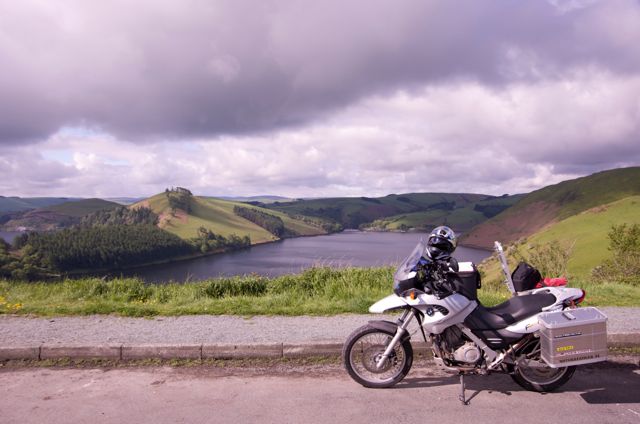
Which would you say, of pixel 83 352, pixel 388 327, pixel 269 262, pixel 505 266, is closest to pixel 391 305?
pixel 388 327

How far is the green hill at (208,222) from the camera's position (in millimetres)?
145875

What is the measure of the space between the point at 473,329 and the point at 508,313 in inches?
18.0

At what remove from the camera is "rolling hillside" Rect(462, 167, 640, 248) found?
452 ft

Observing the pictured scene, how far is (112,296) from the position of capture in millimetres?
9375

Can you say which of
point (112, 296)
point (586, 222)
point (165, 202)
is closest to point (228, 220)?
point (165, 202)

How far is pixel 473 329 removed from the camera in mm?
4793

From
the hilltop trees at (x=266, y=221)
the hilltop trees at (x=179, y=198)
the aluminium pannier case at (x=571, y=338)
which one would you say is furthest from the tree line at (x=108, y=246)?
the aluminium pannier case at (x=571, y=338)

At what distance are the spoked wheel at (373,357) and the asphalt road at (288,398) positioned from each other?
14 cm

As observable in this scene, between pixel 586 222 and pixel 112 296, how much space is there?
95.6 meters

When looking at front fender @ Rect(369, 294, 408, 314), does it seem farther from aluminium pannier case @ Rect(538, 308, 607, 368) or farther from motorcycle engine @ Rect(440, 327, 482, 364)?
aluminium pannier case @ Rect(538, 308, 607, 368)

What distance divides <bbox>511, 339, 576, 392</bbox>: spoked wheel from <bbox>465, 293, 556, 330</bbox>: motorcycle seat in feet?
1.18

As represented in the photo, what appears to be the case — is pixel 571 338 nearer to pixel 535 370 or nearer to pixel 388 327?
pixel 535 370

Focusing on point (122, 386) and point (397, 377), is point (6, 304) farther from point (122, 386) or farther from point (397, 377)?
point (397, 377)

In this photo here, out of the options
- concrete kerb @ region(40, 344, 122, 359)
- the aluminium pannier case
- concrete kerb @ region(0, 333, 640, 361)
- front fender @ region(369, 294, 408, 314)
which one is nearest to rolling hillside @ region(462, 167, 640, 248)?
concrete kerb @ region(0, 333, 640, 361)
